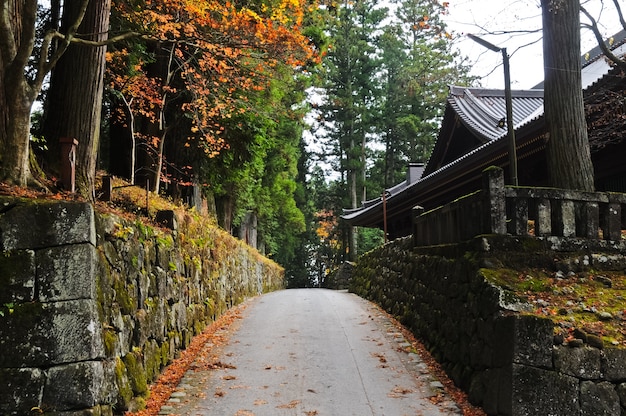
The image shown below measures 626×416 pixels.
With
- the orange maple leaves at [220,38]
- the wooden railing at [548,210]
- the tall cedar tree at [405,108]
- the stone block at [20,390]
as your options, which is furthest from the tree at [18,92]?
the tall cedar tree at [405,108]

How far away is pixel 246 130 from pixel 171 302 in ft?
22.5

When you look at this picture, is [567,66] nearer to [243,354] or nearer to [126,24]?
[243,354]

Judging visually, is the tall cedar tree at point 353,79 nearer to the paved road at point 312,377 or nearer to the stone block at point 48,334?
the paved road at point 312,377

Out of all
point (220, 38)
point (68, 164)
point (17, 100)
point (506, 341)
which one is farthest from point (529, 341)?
point (220, 38)

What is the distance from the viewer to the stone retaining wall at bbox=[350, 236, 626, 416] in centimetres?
488

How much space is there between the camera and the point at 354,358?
25.6ft

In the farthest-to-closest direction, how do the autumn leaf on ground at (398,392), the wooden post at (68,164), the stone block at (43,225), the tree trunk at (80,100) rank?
the tree trunk at (80,100) → the autumn leaf on ground at (398,392) → the wooden post at (68,164) → the stone block at (43,225)

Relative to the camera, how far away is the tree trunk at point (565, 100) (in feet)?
24.4

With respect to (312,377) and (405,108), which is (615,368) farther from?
(405,108)

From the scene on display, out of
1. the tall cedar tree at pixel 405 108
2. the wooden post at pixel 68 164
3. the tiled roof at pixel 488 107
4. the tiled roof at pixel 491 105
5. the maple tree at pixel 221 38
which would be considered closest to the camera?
the wooden post at pixel 68 164

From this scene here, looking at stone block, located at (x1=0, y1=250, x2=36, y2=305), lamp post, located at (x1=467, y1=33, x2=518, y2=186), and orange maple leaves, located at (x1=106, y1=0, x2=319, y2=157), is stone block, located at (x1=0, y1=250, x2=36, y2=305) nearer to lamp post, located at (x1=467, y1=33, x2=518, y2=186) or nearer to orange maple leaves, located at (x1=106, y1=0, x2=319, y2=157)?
orange maple leaves, located at (x1=106, y1=0, x2=319, y2=157)

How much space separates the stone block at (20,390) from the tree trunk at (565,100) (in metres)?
7.21

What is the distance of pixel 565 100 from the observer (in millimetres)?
7617

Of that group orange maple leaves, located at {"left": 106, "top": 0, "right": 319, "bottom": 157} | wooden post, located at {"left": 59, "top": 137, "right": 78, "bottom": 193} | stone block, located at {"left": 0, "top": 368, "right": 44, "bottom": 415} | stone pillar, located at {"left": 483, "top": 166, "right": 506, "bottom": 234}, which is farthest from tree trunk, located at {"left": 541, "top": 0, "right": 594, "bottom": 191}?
stone block, located at {"left": 0, "top": 368, "right": 44, "bottom": 415}
